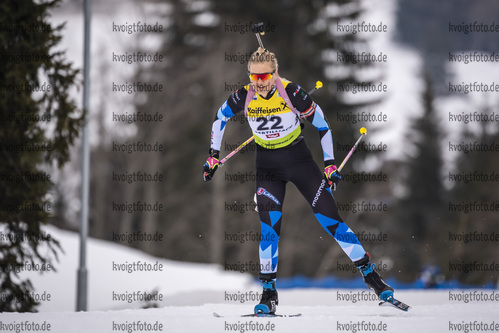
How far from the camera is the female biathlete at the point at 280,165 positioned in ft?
21.1

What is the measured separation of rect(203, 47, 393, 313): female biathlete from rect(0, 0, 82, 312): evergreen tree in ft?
9.50

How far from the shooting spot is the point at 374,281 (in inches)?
252

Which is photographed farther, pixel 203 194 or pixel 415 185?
pixel 415 185

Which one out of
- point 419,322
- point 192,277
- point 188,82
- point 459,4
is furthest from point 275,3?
point 459,4

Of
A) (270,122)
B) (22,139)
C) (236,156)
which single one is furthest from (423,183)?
(270,122)

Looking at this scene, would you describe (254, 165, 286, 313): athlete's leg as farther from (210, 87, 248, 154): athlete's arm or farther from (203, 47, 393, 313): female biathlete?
(210, 87, 248, 154): athlete's arm

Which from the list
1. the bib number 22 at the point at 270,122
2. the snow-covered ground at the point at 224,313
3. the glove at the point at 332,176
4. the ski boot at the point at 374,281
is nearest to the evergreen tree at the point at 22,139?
the snow-covered ground at the point at 224,313

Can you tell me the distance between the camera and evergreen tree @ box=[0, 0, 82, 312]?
816 centimetres

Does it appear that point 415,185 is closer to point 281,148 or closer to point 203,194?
point 203,194

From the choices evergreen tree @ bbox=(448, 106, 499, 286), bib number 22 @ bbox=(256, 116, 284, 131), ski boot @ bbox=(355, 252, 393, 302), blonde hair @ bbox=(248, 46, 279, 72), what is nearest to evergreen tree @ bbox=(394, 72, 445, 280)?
evergreen tree @ bbox=(448, 106, 499, 286)

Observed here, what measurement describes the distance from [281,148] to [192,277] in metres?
7.70

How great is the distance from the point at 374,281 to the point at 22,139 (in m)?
4.76

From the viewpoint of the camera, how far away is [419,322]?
18.0 ft

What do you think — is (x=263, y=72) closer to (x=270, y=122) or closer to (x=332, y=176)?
(x=270, y=122)
